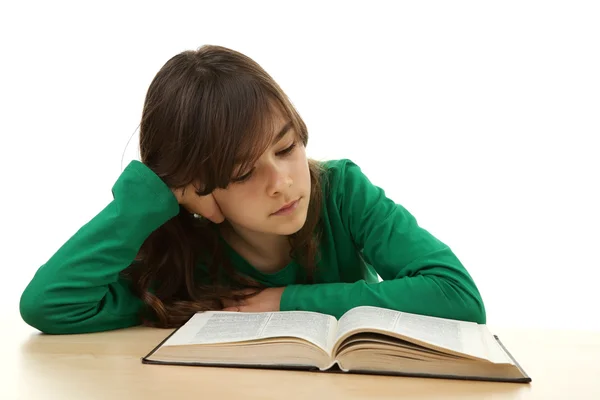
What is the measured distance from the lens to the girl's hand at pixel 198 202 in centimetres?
138

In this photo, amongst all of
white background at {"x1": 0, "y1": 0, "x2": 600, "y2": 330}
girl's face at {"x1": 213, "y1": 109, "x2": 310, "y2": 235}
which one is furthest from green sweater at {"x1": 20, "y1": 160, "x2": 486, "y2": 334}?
white background at {"x1": 0, "y1": 0, "x2": 600, "y2": 330}

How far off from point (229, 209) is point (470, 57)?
127 centimetres

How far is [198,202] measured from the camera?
1.40 metres

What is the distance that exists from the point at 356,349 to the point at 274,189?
0.41 metres

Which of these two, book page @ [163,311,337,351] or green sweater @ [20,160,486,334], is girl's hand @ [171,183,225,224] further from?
book page @ [163,311,337,351]

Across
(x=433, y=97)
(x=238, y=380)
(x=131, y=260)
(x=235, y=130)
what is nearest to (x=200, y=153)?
(x=235, y=130)

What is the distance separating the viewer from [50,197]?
251 cm

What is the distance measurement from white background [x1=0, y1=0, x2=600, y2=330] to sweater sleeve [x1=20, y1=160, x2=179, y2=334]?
959mm

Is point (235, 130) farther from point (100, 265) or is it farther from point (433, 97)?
point (433, 97)

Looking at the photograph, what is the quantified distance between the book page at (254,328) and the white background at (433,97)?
1.23 meters

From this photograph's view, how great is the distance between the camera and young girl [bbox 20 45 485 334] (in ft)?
4.24

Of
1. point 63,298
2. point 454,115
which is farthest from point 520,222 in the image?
point 63,298

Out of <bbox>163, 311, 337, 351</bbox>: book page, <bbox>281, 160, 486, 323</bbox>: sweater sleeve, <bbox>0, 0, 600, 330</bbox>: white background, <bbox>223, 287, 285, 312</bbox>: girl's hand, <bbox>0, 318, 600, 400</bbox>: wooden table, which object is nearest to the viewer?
<bbox>0, 318, 600, 400</bbox>: wooden table

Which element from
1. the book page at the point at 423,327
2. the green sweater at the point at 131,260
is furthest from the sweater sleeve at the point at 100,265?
the book page at the point at 423,327
